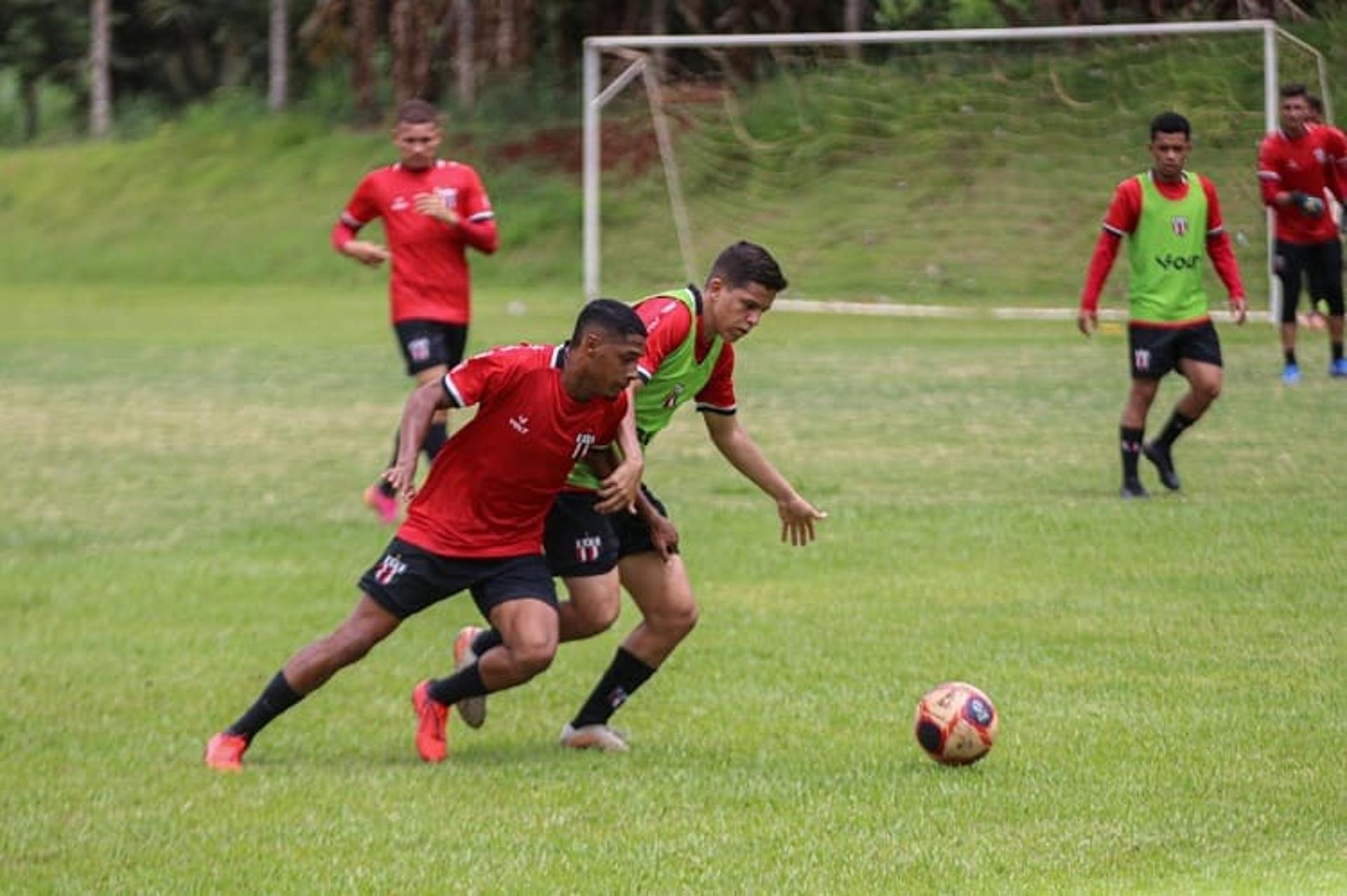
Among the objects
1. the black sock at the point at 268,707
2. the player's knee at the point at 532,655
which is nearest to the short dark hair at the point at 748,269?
the player's knee at the point at 532,655

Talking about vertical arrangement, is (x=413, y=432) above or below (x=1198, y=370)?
above

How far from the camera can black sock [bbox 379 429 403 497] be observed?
6.97m

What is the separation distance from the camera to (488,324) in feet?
83.3

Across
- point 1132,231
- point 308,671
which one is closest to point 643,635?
point 308,671

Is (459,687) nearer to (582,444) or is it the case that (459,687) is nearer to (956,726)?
(582,444)

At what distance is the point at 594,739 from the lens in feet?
24.9

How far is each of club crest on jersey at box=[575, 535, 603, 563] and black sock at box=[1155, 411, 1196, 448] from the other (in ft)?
19.3

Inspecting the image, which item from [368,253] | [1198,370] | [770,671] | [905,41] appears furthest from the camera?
[905,41]

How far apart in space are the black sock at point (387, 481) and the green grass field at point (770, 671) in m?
0.25

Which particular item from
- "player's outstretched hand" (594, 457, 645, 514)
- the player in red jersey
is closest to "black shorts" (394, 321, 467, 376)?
"player's outstretched hand" (594, 457, 645, 514)

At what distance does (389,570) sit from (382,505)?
5.67 meters

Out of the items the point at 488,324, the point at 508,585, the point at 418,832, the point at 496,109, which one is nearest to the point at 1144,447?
the point at 508,585

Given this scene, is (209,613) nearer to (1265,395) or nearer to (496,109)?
(1265,395)

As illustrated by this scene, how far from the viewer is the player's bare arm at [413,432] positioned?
675 centimetres
